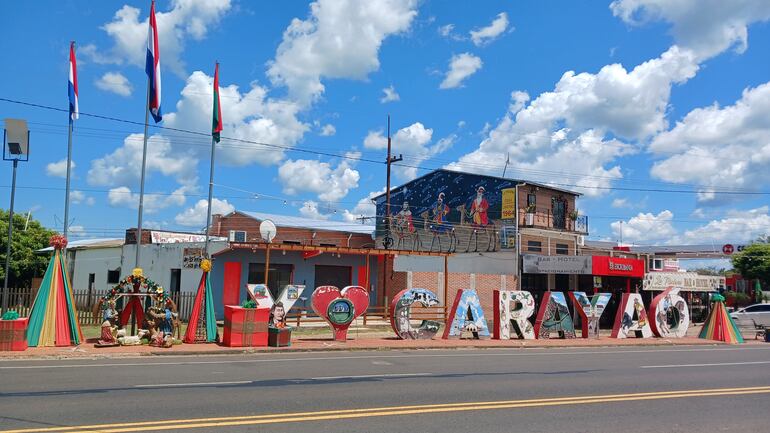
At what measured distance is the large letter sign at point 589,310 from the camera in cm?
2552

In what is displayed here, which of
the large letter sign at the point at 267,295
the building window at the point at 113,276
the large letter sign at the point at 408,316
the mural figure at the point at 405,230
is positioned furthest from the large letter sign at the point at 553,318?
the building window at the point at 113,276

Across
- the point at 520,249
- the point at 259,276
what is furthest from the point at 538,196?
the point at 259,276

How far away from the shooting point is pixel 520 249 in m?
39.4

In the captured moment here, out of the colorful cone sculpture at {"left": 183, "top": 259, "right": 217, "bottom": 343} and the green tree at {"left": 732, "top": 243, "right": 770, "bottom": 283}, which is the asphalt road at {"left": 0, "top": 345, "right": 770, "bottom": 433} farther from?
the green tree at {"left": 732, "top": 243, "right": 770, "bottom": 283}

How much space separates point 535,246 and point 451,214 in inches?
315

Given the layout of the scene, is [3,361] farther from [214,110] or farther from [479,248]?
[479,248]

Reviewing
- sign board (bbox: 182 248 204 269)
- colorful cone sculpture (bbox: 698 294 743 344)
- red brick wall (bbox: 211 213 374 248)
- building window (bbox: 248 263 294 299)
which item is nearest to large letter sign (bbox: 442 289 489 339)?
building window (bbox: 248 263 294 299)

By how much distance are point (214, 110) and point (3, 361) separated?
10.2m

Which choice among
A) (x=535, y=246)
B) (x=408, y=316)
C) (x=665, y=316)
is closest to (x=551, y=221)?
(x=535, y=246)

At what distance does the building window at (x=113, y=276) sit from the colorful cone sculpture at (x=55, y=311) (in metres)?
17.2

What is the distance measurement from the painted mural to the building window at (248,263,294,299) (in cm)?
860

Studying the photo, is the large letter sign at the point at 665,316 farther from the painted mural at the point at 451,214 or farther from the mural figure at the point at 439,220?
the mural figure at the point at 439,220

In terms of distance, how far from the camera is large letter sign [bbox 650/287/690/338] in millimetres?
26844

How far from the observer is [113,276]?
113 feet
